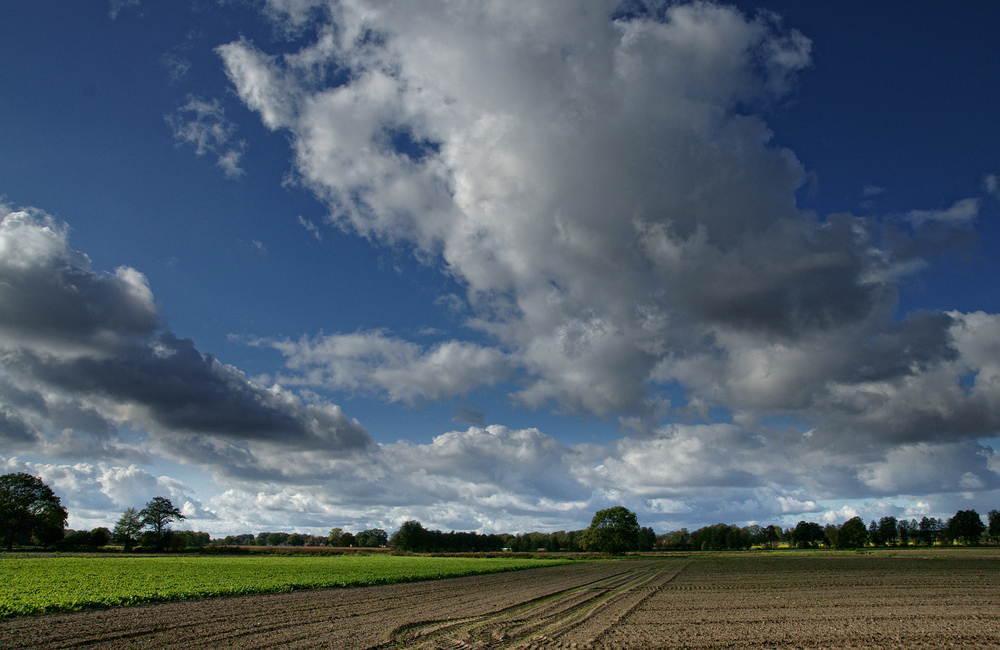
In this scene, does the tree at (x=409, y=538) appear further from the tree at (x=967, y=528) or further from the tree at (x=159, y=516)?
the tree at (x=967, y=528)

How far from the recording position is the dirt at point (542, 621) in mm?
17016

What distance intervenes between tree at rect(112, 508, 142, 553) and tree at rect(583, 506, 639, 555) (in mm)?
108025

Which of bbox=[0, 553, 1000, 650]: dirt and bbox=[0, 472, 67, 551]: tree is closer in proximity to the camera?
bbox=[0, 553, 1000, 650]: dirt

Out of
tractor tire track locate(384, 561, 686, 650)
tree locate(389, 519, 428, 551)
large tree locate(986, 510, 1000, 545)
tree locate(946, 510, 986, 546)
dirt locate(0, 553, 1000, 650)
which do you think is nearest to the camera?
tractor tire track locate(384, 561, 686, 650)

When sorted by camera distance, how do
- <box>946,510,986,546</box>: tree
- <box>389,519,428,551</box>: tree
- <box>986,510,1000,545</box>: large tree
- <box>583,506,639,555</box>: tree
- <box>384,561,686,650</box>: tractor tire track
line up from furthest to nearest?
<box>946,510,986,546</box>: tree, <box>986,510,1000,545</box>: large tree, <box>389,519,428,551</box>: tree, <box>583,506,639,555</box>: tree, <box>384,561,686,650</box>: tractor tire track

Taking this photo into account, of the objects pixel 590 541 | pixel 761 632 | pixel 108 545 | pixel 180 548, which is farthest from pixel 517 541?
pixel 761 632

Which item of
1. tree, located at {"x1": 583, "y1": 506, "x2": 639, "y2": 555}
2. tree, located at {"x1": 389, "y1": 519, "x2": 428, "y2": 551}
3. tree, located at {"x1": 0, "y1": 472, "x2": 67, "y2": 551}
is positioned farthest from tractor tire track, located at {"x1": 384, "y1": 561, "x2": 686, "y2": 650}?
tree, located at {"x1": 389, "y1": 519, "x2": 428, "y2": 551}

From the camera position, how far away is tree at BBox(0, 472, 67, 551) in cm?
9694

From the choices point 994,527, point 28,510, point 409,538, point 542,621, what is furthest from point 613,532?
point 994,527

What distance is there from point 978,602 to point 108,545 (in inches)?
6136

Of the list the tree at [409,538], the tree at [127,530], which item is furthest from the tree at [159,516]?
the tree at [409,538]

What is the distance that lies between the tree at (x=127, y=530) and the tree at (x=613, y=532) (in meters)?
108

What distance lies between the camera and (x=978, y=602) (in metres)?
28.4

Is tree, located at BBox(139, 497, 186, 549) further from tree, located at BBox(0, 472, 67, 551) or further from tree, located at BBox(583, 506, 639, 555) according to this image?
tree, located at BBox(583, 506, 639, 555)
